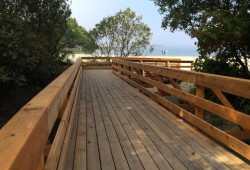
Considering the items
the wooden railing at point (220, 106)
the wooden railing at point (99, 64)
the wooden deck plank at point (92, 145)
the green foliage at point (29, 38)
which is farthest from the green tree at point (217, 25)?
the wooden railing at point (99, 64)

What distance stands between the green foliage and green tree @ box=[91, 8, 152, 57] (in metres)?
12.4

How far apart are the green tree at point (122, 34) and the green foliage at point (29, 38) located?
1240 centimetres

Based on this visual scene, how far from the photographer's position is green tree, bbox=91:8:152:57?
2805 cm

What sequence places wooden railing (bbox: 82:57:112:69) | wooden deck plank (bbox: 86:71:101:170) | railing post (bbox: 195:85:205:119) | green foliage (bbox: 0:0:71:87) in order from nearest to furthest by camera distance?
wooden deck plank (bbox: 86:71:101:170) → railing post (bbox: 195:85:205:119) → green foliage (bbox: 0:0:71:87) → wooden railing (bbox: 82:57:112:69)

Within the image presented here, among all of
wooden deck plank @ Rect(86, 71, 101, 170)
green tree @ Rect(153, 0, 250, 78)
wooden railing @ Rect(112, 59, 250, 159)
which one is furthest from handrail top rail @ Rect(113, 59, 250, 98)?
green tree @ Rect(153, 0, 250, 78)

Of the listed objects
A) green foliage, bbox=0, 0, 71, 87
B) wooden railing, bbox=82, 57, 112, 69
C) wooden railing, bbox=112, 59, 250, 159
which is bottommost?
wooden railing, bbox=82, 57, 112, 69

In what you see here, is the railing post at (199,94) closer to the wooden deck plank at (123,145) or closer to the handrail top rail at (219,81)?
the handrail top rail at (219,81)

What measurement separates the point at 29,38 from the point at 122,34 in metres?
19.3

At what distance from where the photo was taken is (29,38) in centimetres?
946

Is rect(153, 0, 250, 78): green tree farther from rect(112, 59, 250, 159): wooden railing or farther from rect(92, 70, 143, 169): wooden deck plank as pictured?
rect(92, 70, 143, 169): wooden deck plank

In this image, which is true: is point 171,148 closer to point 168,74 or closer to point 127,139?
point 127,139


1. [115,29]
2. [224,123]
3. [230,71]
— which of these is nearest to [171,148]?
[224,123]

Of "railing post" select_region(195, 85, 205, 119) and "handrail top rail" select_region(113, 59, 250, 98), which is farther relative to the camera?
"railing post" select_region(195, 85, 205, 119)

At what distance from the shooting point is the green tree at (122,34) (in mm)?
28047
